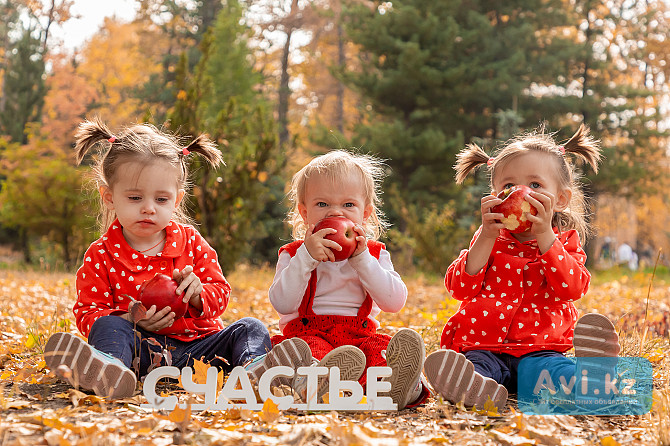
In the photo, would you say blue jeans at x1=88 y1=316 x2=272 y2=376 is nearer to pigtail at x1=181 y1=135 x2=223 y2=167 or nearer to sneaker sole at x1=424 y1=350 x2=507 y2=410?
sneaker sole at x1=424 y1=350 x2=507 y2=410

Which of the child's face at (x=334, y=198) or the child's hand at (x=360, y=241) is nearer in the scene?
the child's hand at (x=360, y=241)

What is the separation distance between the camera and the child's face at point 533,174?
3.03 meters

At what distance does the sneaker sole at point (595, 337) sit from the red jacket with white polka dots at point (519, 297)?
0.42 meters

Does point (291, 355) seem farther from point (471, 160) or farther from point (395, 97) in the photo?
point (395, 97)

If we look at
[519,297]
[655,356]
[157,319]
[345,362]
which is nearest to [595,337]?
[519,297]

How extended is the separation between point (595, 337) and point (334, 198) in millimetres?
1246

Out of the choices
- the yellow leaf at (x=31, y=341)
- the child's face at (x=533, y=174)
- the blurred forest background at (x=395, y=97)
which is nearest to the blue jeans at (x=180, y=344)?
the yellow leaf at (x=31, y=341)

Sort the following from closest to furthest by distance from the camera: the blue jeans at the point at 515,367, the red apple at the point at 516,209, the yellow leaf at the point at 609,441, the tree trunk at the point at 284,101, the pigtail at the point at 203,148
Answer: the yellow leaf at the point at 609,441 → the blue jeans at the point at 515,367 → the red apple at the point at 516,209 → the pigtail at the point at 203,148 → the tree trunk at the point at 284,101

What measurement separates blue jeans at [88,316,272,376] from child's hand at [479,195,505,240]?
3.65 ft

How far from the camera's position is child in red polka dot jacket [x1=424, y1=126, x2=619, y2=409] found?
9.39 ft

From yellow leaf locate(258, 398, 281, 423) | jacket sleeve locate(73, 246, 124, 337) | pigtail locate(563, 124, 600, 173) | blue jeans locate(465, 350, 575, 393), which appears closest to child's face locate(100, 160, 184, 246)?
jacket sleeve locate(73, 246, 124, 337)

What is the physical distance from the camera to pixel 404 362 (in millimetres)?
2408

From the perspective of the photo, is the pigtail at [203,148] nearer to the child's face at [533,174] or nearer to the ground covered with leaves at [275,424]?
the ground covered with leaves at [275,424]

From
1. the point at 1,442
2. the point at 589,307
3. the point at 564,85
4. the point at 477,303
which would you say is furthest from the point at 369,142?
the point at 1,442
